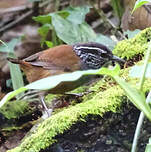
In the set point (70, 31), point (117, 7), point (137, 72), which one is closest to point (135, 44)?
point (70, 31)

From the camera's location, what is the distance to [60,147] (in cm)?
262

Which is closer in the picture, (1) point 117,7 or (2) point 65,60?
(2) point 65,60

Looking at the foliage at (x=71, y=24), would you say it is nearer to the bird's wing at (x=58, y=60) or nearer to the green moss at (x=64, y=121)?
the bird's wing at (x=58, y=60)

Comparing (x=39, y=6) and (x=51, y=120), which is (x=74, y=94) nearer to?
(x=51, y=120)

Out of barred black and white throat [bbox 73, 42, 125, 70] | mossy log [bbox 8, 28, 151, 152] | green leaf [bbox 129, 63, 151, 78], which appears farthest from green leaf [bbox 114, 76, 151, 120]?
barred black and white throat [bbox 73, 42, 125, 70]

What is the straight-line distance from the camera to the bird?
401 cm

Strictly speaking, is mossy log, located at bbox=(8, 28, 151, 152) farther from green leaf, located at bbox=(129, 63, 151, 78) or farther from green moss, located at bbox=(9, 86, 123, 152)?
green leaf, located at bbox=(129, 63, 151, 78)

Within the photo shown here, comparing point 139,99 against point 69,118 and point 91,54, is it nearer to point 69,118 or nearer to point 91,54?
point 69,118

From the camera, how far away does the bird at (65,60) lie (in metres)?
4.01

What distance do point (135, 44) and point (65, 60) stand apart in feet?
2.15

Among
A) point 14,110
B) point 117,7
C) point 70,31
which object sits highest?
point 117,7

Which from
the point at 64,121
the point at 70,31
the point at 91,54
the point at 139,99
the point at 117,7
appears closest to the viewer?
the point at 139,99

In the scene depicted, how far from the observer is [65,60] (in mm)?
4023

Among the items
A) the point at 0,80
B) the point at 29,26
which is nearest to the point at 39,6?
the point at 29,26
